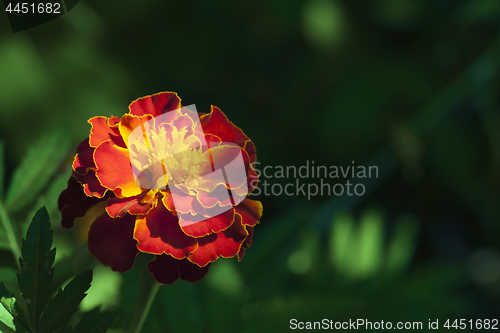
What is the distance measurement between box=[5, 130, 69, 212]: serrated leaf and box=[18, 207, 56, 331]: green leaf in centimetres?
18

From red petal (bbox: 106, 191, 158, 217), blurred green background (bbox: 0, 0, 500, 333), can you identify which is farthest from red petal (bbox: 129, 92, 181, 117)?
blurred green background (bbox: 0, 0, 500, 333)

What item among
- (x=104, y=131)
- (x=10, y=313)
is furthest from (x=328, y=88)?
(x=10, y=313)

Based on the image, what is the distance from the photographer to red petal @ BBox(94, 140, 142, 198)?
0.39 metres

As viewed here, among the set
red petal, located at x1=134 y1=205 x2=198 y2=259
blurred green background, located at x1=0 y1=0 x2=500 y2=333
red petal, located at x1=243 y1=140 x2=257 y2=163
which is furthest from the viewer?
blurred green background, located at x1=0 y1=0 x2=500 y2=333

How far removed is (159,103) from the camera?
47 cm

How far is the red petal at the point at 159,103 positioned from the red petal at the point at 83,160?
75mm

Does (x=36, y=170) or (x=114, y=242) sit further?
(x=36, y=170)

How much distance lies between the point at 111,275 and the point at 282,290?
31cm

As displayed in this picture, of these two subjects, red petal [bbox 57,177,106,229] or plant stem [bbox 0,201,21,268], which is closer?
red petal [bbox 57,177,106,229]

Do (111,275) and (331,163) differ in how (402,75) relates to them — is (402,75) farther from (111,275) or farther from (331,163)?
(111,275)

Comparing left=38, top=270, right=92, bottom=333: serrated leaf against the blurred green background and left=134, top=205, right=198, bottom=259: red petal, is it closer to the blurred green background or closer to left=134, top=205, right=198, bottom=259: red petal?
left=134, top=205, right=198, bottom=259: red petal

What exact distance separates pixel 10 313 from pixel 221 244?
8.5 inches

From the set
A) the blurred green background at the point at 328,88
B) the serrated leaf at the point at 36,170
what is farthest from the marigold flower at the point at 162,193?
the blurred green background at the point at 328,88

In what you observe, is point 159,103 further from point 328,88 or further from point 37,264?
point 328,88
